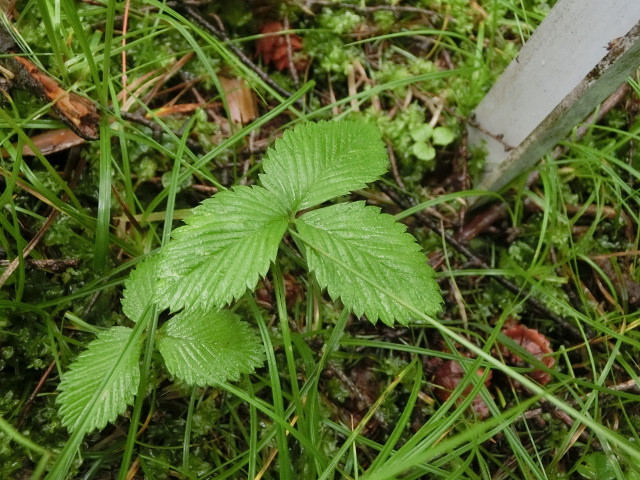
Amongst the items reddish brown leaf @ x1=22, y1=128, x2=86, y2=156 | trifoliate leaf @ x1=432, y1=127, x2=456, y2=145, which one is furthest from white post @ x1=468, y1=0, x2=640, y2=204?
reddish brown leaf @ x1=22, y1=128, x2=86, y2=156

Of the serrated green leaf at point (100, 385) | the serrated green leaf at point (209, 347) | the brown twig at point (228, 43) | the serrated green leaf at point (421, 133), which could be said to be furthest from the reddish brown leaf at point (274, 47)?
the serrated green leaf at point (100, 385)

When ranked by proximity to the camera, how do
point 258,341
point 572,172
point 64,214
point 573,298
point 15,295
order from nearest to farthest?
point 258,341
point 15,295
point 64,214
point 573,298
point 572,172

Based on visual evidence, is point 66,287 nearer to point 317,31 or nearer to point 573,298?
point 317,31

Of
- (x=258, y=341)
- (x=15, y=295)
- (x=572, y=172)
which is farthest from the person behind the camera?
(x=572, y=172)

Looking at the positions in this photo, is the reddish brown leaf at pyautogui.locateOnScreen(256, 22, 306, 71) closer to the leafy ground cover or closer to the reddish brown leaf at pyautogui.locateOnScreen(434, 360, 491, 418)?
the leafy ground cover

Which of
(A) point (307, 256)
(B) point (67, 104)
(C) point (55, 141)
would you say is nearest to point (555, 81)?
(A) point (307, 256)

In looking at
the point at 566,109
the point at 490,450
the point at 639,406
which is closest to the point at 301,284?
the point at 490,450

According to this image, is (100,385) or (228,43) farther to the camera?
(228,43)

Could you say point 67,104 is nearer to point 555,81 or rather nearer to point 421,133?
point 421,133
